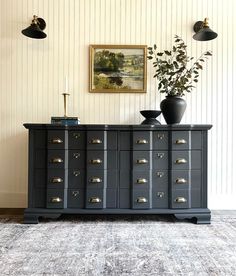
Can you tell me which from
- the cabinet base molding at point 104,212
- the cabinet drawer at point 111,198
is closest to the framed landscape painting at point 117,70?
the cabinet drawer at point 111,198

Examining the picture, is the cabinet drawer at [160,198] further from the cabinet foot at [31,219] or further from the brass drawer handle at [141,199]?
the cabinet foot at [31,219]

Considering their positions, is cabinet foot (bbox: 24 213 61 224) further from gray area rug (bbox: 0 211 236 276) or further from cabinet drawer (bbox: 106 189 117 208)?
cabinet drawer (bbox: 106 189 117 208)

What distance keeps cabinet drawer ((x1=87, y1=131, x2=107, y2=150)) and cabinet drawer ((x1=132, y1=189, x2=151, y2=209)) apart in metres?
0.53

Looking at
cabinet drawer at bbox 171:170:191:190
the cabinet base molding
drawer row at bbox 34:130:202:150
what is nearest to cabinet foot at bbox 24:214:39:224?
the cabinet base molding

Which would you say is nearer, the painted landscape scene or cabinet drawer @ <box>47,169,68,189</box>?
cabinet drawer @ <box>47,169,68,189</box>

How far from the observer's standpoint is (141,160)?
267 centimetres

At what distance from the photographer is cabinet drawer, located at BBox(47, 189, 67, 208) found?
2.66 m

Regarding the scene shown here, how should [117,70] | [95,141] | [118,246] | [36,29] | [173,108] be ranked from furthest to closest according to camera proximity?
[117,70] < [36,29] < [173,108] < [95,141] < [118,246]

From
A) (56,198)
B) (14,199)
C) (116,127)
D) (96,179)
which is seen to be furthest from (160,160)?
(14,199)

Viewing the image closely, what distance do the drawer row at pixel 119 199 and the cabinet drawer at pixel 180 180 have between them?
5 cm

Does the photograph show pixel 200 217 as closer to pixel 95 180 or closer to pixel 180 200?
pixel 180 200

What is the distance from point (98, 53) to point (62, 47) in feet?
1.35

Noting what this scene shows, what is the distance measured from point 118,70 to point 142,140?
98cm

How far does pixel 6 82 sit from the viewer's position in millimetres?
3227
